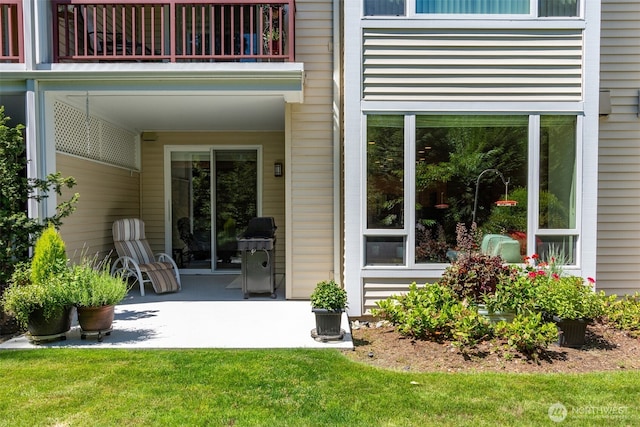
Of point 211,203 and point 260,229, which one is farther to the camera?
point 211,203

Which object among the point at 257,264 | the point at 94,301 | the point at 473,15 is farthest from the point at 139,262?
the point at 473,15

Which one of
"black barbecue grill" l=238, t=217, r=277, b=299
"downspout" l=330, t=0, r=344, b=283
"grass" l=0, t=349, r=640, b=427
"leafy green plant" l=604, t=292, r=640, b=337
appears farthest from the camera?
"black barbecue grill" l=238, t=217, r=277, b=299

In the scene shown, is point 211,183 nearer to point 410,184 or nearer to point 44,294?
point 44,294

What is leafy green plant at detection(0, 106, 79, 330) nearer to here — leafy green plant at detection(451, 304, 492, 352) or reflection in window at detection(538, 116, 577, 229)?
leafy green plant at detection(451, 304, 492, 352)

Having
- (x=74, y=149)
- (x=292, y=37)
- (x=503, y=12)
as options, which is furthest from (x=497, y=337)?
(x=74, y=149)

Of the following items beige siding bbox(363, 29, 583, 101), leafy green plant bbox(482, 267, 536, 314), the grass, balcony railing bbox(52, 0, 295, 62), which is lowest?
the grass

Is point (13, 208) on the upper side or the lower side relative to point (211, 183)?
lower

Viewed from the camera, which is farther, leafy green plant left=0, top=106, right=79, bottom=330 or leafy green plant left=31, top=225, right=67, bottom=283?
leafy green plant left=0, top=106, right=79, bottom=330

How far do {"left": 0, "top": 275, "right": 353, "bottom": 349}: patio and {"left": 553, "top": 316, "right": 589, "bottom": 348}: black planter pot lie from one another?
1.89 m

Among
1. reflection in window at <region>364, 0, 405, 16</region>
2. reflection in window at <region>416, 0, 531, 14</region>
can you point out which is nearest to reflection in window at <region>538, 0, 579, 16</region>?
reflection in window at <region>416, 0, 531, 14</region>

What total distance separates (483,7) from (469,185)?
195 centimetres

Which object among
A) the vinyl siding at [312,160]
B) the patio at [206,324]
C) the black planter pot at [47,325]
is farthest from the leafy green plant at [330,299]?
the black planter pot at [47,325]

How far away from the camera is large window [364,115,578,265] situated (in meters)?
4.63

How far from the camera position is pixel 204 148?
7.43 m
